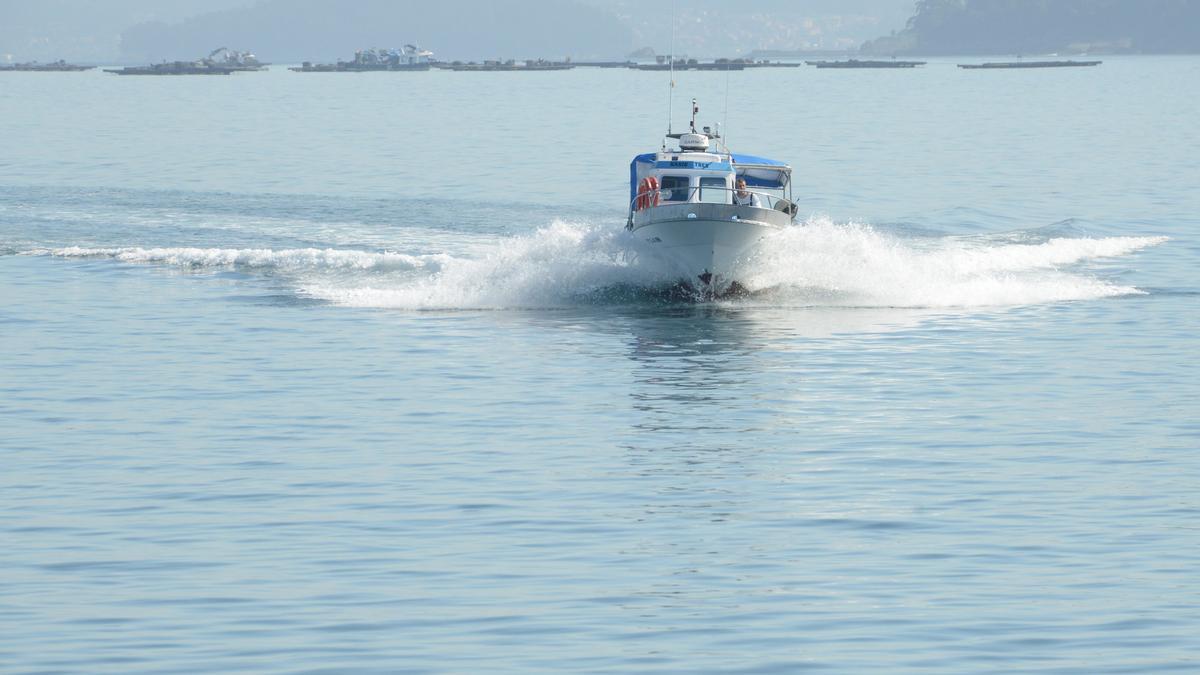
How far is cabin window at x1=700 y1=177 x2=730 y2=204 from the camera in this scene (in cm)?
4212

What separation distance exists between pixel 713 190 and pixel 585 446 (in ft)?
56.4

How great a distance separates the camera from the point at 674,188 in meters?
42.5

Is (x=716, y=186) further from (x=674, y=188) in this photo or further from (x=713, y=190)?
(x=674, y=188)

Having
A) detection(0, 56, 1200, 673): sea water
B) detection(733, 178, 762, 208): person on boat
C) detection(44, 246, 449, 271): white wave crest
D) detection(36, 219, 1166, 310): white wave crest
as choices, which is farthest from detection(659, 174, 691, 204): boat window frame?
detection(44, 246, 449, 271): white wave crest

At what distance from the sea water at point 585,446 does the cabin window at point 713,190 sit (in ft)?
Result: 6.70

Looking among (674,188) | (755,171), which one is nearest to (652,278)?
(674,188)

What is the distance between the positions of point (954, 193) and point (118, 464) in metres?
53.3

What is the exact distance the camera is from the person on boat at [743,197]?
137 feet

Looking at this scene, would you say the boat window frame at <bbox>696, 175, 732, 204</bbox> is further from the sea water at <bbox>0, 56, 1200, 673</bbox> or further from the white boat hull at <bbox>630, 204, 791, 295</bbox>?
the sea water at <bbox>0, 56, 1200, 673</bbox>

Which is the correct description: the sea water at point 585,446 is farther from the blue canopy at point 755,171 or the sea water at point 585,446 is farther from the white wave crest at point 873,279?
the blue canopy at point 755,171

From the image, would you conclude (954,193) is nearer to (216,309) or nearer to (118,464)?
(216,309)

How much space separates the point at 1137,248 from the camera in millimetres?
53344

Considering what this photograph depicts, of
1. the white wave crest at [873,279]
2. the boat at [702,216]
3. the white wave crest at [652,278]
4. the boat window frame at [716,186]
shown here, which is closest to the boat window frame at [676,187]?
the boat at [702,216]

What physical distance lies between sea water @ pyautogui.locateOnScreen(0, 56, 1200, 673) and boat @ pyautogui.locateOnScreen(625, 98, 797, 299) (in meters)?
0.62
